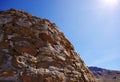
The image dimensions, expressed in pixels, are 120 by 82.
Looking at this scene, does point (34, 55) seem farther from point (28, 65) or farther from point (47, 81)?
point (47, 81)

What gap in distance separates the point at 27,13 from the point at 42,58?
3.55 m

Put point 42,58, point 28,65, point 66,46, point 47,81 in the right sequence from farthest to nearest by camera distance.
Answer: point 66,46 < point 42,58 < point 28,65 < point 47,81

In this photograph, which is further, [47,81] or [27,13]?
[27,13]

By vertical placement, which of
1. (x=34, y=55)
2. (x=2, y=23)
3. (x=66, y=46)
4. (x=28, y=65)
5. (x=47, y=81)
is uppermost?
(x=2, y=23)

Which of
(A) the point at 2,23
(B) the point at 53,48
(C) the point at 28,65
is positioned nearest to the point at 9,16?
(A) the point at 2,23

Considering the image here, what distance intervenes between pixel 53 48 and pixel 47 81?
2285 millimetres

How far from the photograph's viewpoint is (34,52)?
8.88m

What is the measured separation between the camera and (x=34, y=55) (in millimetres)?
8781

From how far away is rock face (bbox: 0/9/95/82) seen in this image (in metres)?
7.71

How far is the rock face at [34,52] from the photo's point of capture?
7.71 m

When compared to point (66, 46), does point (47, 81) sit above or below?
below

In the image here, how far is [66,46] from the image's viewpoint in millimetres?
10484

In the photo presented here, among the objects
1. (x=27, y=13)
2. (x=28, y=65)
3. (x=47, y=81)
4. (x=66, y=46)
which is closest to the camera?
(x=47, y=81)

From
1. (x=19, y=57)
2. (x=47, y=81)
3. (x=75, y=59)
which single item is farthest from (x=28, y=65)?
(x=75, y=59)
